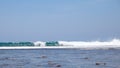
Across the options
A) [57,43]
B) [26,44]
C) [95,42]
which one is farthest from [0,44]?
[95,42]

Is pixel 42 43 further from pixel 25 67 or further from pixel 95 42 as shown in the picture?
pixel 25 67

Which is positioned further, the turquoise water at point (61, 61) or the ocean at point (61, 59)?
the ocean at point (61, 59)

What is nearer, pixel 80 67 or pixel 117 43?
pixel 80 67

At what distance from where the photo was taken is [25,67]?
95.9 feet

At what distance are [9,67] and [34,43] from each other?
8410 centimetres

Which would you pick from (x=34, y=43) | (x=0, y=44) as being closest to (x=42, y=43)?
(x=34, y=43)

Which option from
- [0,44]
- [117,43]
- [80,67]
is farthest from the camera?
[117,43]

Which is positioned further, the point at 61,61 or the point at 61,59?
the point at 61,59

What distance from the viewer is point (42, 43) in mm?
111375

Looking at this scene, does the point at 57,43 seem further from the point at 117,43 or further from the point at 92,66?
the point at 92,66

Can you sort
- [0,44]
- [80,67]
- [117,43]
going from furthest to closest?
[117,43] → [0,44] → [80,67]

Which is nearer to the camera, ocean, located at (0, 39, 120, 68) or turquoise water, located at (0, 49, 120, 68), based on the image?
turquoise water, located at (0, 49, 120, 68)

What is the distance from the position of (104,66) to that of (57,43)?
8736 cm

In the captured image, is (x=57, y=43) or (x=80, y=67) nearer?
(x=80, y=67)
